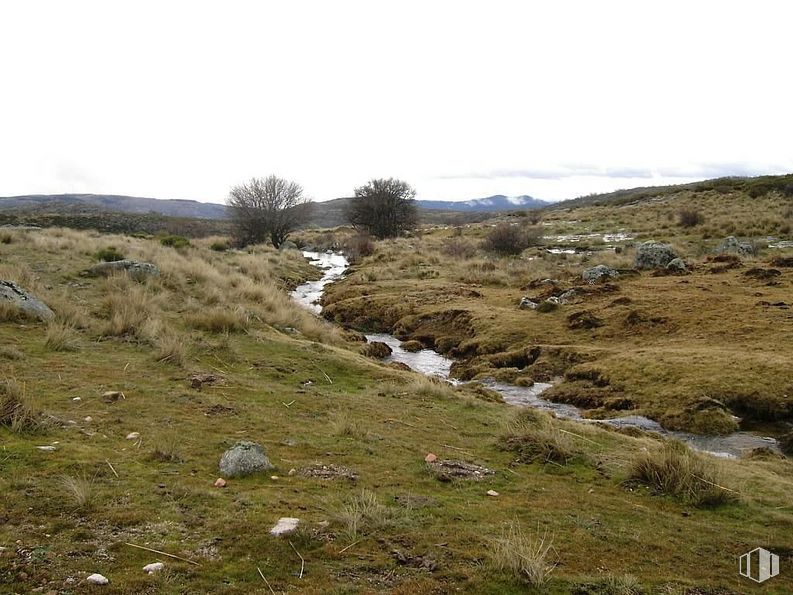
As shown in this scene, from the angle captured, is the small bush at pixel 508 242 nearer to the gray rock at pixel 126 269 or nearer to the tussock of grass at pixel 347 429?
the gray rock at pixel 126 269

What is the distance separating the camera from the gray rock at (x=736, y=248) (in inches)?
953

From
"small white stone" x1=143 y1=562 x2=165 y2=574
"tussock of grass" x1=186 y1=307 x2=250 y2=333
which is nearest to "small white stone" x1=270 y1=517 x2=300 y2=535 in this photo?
"small white stone" x1=143 y1=562 x2=165 y2=574

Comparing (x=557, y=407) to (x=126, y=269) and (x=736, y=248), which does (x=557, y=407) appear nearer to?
(x=126, y=269)

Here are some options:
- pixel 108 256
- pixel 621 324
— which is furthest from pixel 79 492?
pixel 108 256

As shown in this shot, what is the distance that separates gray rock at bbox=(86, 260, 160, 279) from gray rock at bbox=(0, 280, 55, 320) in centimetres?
511

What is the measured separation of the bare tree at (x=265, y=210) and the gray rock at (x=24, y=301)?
40493 mm

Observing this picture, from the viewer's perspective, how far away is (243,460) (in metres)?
5.21

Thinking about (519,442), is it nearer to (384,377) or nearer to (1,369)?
(384,377)

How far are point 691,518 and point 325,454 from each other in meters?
3.61

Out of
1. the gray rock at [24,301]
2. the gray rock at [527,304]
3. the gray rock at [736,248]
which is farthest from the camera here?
the gray rock at [736,248]

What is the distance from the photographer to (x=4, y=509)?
3.87 meters

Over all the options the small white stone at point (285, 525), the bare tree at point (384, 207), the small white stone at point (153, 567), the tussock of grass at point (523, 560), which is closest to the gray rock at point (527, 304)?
the tussock of grass at point (523, 560)

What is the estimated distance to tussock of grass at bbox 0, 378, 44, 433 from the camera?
531 cm

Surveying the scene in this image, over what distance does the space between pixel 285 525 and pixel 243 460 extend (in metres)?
1.28
